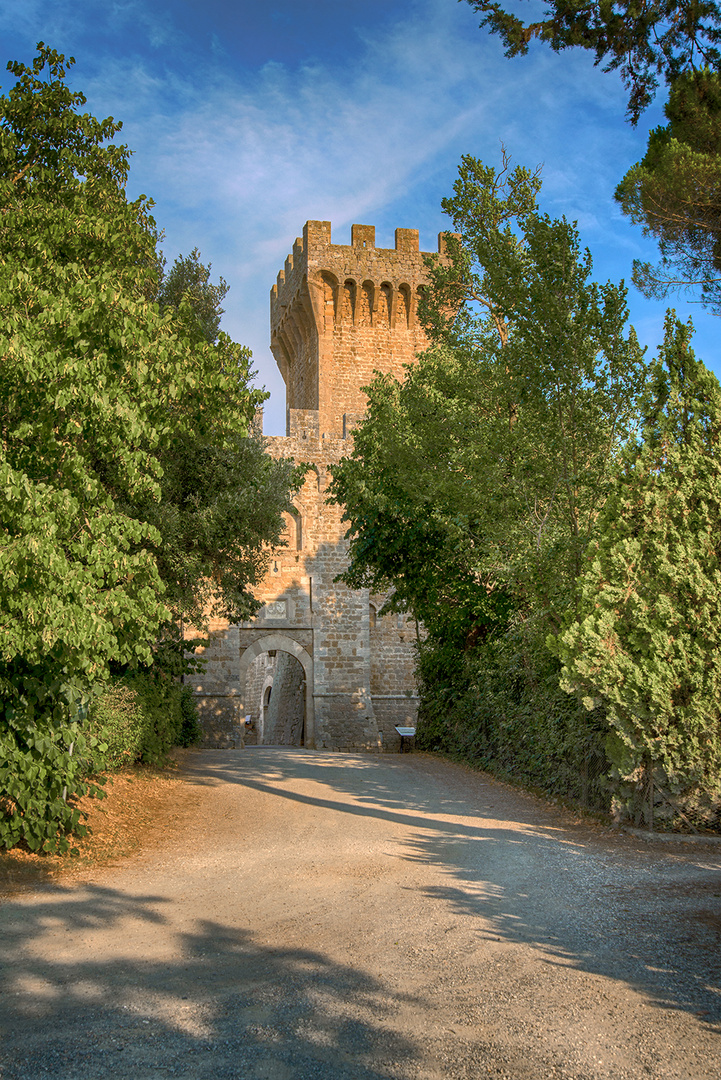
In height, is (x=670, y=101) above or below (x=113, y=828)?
above

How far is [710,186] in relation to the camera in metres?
8.86

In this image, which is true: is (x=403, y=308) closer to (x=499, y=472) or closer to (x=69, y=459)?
(x=499, y=472)

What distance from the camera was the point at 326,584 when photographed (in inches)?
923

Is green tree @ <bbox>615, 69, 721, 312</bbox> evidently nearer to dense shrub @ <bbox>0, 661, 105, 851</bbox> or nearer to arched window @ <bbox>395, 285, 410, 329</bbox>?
dense shrub @ <bbox>0, 661, 105, 851</bbox>

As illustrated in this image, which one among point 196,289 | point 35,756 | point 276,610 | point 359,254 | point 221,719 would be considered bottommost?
point 221,719

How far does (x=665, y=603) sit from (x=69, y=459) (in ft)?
15.9

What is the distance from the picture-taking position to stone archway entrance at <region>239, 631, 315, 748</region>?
22.9 m

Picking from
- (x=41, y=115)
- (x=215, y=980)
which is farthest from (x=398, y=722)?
(x=215, y=980)

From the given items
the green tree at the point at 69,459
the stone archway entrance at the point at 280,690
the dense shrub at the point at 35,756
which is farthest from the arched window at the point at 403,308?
the dense shrub at the point at 35,756

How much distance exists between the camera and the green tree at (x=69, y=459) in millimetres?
5324

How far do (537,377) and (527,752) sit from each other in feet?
15.6

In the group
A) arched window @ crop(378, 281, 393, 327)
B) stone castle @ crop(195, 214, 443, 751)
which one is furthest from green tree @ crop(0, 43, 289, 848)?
arched window @ crop(378, 281, 393, 327)

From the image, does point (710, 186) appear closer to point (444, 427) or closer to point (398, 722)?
point (444, 427)

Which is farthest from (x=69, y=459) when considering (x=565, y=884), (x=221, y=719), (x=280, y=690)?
(x=280, y=690)
